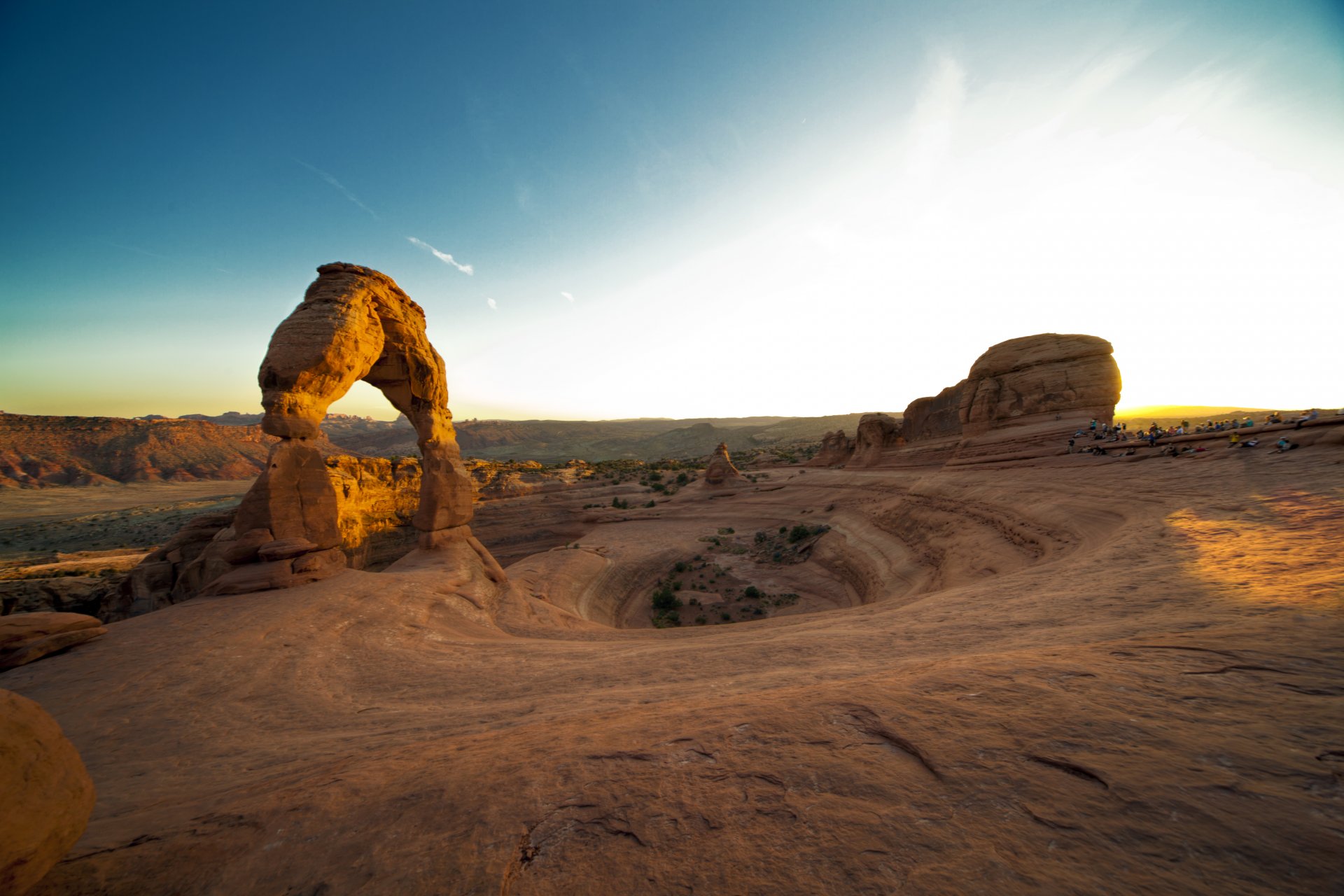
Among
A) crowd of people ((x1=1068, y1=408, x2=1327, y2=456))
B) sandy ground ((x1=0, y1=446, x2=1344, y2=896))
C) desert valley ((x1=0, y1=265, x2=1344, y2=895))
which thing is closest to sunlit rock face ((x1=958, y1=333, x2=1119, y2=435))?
crowd of people ((x1=1068, y1=408, x2=1327, y2=456))

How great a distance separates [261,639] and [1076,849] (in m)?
9.17

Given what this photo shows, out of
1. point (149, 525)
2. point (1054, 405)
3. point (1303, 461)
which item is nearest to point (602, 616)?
point (1303, 461)

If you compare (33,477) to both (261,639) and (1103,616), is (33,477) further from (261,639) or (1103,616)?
(1103,616)

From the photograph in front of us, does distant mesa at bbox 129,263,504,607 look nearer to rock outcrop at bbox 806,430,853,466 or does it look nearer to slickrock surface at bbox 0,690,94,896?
slickrock surface at bbox 0,690,94,896

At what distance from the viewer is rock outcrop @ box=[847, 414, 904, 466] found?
30484 millimetres

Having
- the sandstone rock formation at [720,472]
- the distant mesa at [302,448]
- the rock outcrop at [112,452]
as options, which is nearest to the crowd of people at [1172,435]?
the sandstone rock formation at [720,472]

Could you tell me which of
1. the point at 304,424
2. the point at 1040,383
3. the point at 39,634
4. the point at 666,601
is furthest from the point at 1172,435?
the point at 39,634

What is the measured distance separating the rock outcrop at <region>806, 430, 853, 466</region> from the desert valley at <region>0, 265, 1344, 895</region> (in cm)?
2036

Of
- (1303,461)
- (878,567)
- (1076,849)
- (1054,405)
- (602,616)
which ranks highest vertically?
(1054,405)

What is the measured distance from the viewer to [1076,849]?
66.0 inches

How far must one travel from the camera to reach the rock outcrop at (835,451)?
→ 35125 mm

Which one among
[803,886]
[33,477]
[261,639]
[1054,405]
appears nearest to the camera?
[803,886]

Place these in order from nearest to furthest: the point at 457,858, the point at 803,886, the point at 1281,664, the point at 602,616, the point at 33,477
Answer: the point at 803,886 → the point at 457,858 → the point at 1281,664 → the point at 602,616 → the point at 33,477

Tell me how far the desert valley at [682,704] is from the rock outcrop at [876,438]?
51.6 ft
